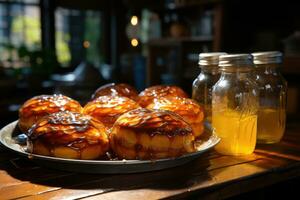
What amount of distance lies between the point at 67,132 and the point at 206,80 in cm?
52

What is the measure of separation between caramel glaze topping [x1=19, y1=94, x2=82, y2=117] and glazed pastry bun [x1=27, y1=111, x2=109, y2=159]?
16cm

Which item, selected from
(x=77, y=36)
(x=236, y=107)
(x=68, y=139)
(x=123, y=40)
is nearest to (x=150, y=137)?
(x=68, y=139)

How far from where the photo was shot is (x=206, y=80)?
117 centimetres

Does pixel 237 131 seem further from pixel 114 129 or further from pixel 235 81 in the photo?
pixel 114 129

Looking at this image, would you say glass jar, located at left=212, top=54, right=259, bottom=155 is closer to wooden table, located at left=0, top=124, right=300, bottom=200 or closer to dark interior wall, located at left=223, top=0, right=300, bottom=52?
wooden table, located at left=0, top=124, right=300, bottom=200

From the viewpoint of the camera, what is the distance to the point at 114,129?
33.6 inches

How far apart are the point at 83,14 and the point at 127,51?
0.96 m

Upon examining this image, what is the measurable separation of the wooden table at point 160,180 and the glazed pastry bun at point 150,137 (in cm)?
5

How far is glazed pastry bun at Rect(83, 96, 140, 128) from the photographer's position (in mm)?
996

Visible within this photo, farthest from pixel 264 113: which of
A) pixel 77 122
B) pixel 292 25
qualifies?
pixel 292 25

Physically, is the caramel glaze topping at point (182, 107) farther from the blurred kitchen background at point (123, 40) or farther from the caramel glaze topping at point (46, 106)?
the blurred kitchen background at point (123, 40)

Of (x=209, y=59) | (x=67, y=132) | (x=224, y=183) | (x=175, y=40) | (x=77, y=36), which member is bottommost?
(x=224, y=183)

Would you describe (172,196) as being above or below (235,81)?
below

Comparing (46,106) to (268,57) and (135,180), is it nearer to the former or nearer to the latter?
(135,180)
